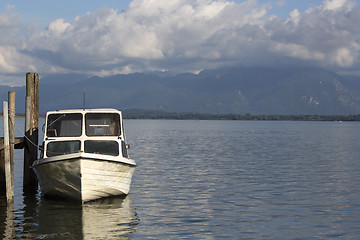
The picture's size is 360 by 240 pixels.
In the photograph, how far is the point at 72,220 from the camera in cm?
1947

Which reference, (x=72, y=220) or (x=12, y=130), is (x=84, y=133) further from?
(x=72, y=220)

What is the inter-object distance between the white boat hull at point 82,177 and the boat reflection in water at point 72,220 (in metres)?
0.51

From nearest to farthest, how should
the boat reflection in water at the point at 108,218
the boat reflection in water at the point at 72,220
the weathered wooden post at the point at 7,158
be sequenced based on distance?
the boat reflection in water at the point at 72,220
the boat reflection in water at the point at 108,218
the weathered wooden post at the point at 7,158

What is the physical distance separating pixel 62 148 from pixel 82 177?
7.43 ft

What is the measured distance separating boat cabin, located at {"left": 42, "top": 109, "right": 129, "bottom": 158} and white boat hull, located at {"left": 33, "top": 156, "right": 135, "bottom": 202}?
3.01ft

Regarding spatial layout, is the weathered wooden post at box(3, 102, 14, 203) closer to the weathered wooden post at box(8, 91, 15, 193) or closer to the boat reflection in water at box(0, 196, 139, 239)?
the weathered wooden post at box(8, 91, 15, 193)

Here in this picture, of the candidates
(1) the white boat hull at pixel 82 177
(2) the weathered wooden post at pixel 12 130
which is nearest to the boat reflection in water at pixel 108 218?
(1) the white boat hull at pixel 82 177

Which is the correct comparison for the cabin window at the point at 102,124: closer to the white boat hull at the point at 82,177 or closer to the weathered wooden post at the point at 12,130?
the white boat hull at the point at 82,177

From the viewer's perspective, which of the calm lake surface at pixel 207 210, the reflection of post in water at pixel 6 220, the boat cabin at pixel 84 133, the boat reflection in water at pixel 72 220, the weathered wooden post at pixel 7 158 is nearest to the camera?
the reflection of post in water at pixel 6 220

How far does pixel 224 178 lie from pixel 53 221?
15.6 metres

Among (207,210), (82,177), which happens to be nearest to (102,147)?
(82,177)

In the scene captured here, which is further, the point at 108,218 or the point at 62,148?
the point at 62,148

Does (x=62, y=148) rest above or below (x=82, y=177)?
above

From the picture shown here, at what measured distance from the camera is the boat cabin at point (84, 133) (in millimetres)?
22234
